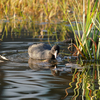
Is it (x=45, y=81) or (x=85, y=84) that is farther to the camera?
(x=45, y=81)

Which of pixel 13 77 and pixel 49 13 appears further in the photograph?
pixel 49 13

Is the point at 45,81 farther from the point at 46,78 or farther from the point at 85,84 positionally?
the point at 85,84

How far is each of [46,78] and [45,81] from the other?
192mm

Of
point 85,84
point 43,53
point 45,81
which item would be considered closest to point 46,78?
point 45,81

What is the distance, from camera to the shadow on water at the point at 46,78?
3.31 m

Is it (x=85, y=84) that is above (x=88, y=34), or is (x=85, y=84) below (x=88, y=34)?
below

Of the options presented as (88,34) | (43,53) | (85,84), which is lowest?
(85,84)

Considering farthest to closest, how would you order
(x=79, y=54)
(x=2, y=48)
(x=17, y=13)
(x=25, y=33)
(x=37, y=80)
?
(x=17, y=13), (x=25, y=33), (x=2, y=48), (x=79, y=54), (x=37, y=80)

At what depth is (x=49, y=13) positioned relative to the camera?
12578 mm

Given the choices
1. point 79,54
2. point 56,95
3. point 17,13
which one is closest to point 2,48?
point 79,54

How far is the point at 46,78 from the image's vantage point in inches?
163

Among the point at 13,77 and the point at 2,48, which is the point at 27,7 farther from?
the point at 13,77

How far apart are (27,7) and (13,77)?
9489mm

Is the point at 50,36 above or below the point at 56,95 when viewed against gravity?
above
